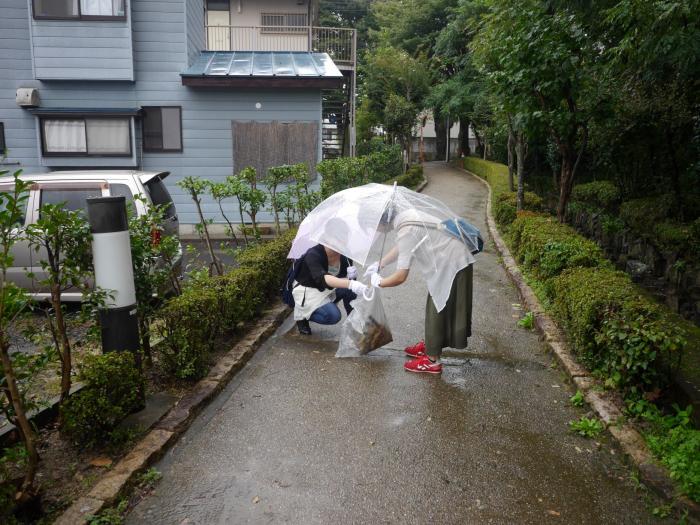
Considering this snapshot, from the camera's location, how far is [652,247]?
34.4 feet

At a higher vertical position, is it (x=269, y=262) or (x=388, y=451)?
(x=269, y=262)

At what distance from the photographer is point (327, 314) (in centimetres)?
633

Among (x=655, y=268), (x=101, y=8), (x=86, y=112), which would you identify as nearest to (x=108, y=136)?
(x=86, y=112)

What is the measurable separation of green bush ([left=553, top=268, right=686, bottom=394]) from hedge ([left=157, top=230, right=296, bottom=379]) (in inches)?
130

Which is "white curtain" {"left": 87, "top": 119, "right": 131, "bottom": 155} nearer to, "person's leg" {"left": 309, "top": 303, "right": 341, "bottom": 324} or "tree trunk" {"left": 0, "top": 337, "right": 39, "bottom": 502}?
"person's leg" {"left": 309, "top": 303, "right": 341, "bottom": 324}

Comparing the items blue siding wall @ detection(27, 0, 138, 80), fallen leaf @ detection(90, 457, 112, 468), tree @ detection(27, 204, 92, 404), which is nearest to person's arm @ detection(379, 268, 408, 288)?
tree @ detection(27, 204, 92, 404)

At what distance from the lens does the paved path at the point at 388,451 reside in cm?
345

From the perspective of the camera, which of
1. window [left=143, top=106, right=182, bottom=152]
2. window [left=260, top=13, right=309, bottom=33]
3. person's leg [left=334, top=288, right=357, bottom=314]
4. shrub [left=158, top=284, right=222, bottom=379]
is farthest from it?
window [left=260, top=13, right=309, bottom=33]

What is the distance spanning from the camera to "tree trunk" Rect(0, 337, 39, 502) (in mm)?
2900

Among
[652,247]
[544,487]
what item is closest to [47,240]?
[544,487]

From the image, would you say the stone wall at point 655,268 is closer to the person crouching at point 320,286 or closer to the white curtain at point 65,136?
the person crouching at point 320,286

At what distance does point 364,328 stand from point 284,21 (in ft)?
53.3

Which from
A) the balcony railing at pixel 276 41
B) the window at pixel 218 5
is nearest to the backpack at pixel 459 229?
the balcony railing at pixel 276 41

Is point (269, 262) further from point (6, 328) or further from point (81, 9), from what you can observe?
point (81, 9)
